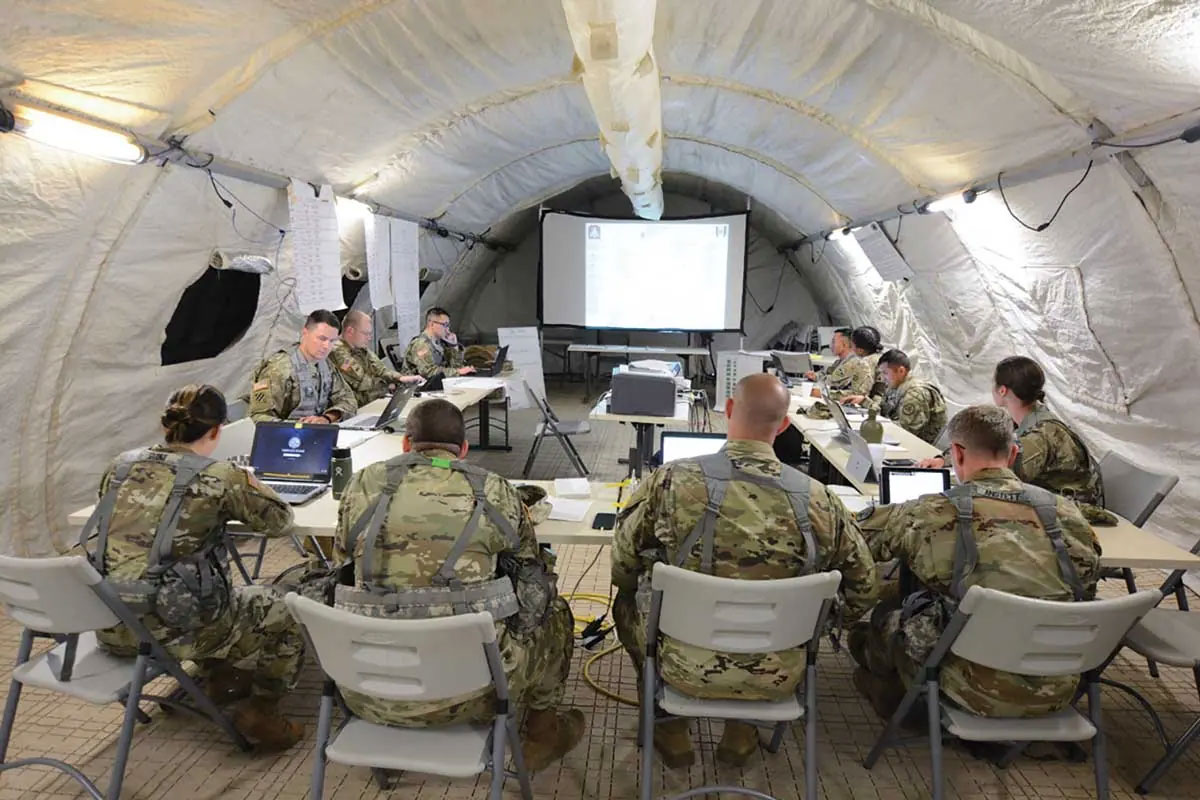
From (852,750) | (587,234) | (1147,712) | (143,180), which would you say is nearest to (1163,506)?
(1147,712)

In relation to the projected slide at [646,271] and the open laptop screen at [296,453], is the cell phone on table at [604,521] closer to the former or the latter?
the open laptop screen at [296,453]

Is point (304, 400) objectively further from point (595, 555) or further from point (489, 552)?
point (489, 552)

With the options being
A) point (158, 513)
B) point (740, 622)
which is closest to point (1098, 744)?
point (740, 622)

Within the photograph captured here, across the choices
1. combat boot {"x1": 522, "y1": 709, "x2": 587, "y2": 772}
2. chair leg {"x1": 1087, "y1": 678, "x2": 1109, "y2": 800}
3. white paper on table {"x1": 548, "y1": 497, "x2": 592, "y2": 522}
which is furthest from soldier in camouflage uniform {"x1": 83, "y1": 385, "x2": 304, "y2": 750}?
chair leg {"x1": 1087, "y1": 678, "x2": 1109, "y2": 800}

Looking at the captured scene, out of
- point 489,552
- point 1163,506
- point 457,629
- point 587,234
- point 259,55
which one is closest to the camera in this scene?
point 457,629

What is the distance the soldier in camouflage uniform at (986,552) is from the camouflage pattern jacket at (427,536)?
1.23 metres

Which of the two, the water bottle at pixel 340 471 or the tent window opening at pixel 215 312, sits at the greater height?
the tent window opening at pixel 215 312

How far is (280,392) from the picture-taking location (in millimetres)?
4133

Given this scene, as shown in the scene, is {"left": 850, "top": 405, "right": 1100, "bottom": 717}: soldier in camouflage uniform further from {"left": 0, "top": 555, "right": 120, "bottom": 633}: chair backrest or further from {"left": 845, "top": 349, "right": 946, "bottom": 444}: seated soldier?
{"left": 845, "top": 349, "right": 946, "bottom": 444}: seated soldier

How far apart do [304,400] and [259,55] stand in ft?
6.58

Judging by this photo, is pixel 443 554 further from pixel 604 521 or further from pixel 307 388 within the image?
pixel 307 388

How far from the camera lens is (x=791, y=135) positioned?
5383 millimetres

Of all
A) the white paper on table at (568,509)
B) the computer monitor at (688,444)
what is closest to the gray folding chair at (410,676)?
the white paper on table at (568,509)

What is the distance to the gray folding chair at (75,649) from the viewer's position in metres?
1.80
